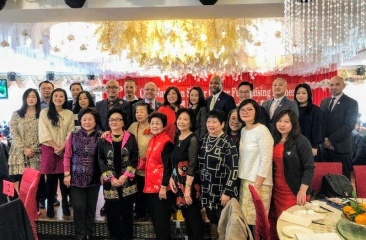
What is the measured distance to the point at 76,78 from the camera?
35.7ft

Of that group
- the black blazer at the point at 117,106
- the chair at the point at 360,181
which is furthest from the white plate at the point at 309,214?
the black blazer at the point at 117,106

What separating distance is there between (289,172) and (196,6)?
181cm

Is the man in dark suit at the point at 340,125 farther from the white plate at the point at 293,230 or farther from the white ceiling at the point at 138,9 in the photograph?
the white plate at the point at 293,230

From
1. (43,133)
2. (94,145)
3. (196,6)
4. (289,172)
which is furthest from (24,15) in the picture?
(289,172)

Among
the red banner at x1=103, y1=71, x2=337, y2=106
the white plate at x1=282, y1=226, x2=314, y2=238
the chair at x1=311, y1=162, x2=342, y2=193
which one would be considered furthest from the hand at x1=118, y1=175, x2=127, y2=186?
the red banner at x1=103, y1=71, x2=337, y2=106

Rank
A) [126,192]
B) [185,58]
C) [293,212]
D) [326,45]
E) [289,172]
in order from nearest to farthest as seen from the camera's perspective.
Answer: [293,212], [289,172], [126,192], [326,45], [185,58]

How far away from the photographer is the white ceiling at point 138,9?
3152mm

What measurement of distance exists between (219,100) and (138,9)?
5.00 ft

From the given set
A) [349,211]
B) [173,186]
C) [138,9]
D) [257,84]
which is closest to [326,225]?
[349,211]

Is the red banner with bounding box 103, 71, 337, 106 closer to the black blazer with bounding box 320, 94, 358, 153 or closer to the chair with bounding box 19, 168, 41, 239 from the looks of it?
the black blazer with bounding box 320, 94, 358, 153

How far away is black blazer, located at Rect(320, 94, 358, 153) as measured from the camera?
4.05 m

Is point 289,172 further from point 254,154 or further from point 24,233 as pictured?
point 24,233

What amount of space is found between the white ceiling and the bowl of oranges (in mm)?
2013

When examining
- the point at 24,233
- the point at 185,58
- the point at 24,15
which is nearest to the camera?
the point at 24,233
